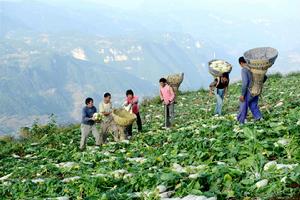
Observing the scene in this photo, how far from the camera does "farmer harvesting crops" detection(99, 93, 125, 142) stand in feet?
55.6

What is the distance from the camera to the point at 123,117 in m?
17.0

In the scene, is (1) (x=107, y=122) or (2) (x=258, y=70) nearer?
(2) (x=258, y=70)

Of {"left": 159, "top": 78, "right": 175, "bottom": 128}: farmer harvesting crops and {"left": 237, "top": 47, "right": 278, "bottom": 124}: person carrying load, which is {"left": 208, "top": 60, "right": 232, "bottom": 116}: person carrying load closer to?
{"left": 159, "top": 78, "right": 175, "bottom": 128}: farmer harvesting crops

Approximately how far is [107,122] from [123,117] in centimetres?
61

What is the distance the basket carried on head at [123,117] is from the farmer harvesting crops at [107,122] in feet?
0.69

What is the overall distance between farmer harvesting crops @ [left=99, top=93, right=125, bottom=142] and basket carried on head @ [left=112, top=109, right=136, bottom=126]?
0.21m

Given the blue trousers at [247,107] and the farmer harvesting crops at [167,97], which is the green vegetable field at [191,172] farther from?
the farmer harvesting crops at [167,97]

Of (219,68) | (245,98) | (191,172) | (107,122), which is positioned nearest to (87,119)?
(107,122)

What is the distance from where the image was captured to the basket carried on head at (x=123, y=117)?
55.2 ft

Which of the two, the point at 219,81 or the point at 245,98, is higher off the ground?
the point at 219,81

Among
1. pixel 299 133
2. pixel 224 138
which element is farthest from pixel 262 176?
pixel 224 138

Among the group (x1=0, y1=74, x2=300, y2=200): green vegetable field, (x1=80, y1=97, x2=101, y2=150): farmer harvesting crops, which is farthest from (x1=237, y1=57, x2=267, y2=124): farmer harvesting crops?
(x1=80, y1=97, x2=101, y2=150): farmer harvesting crops

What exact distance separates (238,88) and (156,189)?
2760 cm

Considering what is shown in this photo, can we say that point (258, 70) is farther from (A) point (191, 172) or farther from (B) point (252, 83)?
(A) point (191, 172)
